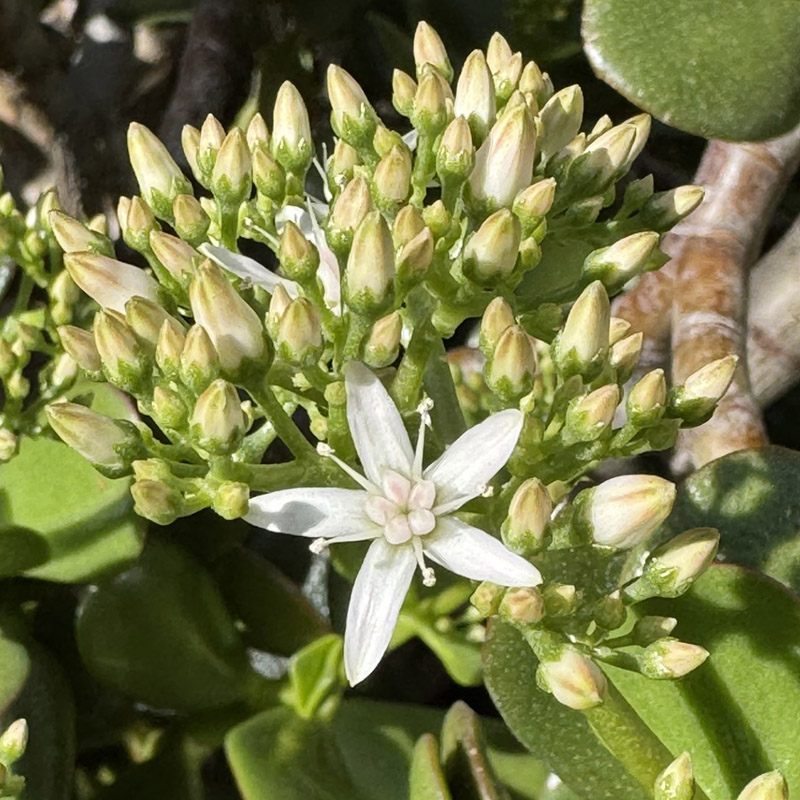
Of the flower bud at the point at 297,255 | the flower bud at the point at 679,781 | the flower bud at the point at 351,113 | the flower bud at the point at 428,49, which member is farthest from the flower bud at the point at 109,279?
the flower bud at the point at 679,781

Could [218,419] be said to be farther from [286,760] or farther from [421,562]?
[286,760]

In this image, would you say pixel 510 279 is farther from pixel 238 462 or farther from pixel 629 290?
pixel 629 290

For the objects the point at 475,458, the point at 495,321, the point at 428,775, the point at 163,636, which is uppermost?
the point at 495,321

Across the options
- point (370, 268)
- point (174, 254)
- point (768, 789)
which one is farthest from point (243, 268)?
point (768, 789)

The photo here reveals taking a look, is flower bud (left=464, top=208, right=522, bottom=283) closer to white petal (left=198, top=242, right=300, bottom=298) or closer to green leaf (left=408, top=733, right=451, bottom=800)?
white petal (left=198, top=242, right=300, bottom=298)

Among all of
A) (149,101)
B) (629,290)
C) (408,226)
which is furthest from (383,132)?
(149,101)

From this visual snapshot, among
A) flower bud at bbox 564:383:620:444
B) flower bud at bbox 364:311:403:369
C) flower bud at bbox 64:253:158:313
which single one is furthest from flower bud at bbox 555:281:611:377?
flower bud at bbox 64:253:158:313

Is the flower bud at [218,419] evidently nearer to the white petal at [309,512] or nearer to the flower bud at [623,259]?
the white petal at [309,512]
